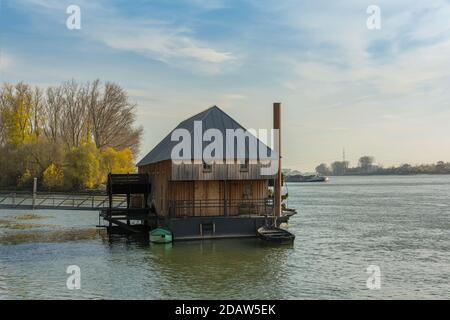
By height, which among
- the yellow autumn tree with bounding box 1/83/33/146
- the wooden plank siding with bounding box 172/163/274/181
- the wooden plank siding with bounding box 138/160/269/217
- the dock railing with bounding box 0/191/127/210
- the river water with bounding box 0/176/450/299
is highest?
the yellow autumn tree with bounding box 1/83/33/146

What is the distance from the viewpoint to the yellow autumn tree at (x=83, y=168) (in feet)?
266

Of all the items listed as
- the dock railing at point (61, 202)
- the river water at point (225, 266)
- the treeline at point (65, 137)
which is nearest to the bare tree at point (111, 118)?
the treeline at point (65, 137)

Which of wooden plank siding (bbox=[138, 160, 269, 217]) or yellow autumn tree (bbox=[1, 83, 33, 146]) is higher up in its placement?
yellow autumn tree (bbox=[1, 83, 33, 146])

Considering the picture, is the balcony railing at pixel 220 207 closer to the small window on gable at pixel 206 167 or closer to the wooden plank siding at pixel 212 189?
the wooden plank siding at pixel 212 189

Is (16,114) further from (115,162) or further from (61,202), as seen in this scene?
(61,202)

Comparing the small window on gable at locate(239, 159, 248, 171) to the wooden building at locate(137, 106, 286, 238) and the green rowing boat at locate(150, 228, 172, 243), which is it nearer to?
the wooden building at locate(137, 106, 286, 238)

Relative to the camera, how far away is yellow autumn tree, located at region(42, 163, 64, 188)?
82.8 meters

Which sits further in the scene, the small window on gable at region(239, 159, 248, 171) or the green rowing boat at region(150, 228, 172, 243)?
the small window on gable at region(239, 159, 248, 171)

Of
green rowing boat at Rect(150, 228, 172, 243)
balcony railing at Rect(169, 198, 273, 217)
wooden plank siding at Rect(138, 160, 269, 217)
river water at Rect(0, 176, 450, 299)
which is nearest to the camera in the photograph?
river water at Rect(0, 176, 450, 299)

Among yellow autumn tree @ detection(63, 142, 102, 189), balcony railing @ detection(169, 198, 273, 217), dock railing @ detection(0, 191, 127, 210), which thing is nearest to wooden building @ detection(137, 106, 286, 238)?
balcony railing @ detection(169, 198, 273, 217)

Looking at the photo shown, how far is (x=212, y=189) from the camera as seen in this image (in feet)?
108
